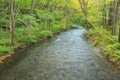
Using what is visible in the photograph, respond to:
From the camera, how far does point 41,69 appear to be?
12266 millimetres

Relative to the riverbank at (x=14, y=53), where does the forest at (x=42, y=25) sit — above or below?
above

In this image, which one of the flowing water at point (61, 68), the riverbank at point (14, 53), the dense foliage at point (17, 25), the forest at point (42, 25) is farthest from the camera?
the dense foliage at point (17, 25)

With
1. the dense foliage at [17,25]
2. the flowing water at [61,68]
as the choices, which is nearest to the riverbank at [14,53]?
the dense foliage at [17,25]

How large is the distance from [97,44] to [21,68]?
34.4ft

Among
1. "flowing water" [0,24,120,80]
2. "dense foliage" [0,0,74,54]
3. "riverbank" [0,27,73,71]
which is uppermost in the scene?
"dense foliage" [0,0,74,54]

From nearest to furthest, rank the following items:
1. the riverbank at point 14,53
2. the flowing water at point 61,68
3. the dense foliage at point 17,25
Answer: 1. the flowing water at point 61,68
2. the riverbank at point 14,53
3. the dense foliage at point 17,25

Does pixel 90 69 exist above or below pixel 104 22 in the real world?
below

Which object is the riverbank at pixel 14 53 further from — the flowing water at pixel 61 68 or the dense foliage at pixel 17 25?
the flowing water at pixel 61 68

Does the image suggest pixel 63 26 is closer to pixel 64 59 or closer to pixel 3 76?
pixel 64 59

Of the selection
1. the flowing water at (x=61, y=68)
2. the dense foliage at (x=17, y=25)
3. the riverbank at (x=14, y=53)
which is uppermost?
the dense foliage at (x=17, y=25)

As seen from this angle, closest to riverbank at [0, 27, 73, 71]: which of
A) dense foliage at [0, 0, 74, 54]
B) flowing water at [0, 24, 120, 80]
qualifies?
dense foliage at [0, 0, 74, 54]

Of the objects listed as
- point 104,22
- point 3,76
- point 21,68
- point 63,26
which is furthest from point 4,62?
point 63,26

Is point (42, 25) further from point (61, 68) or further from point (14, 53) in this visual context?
point (61, 68)

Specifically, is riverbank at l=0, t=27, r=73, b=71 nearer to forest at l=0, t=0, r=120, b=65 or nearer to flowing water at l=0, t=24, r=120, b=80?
forest at l=0, t=0, r=120, b=65
